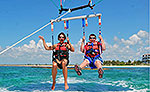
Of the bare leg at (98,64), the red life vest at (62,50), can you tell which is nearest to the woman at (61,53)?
the red life vest at (62,50)

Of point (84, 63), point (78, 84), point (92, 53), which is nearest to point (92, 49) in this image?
point (92, 53)

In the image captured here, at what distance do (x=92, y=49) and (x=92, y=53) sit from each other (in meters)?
0.18

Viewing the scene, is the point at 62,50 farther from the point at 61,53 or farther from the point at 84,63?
the point at 84,63

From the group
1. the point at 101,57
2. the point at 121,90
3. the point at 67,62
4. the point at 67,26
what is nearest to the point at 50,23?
the point at 67,26

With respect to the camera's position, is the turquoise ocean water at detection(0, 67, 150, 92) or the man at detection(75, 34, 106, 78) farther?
the turquoise ocean water at detection(0, 67, 150, 92)

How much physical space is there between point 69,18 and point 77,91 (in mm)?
22611

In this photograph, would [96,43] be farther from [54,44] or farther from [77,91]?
[77,91]

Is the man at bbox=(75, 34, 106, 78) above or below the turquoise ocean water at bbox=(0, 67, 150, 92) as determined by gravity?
above

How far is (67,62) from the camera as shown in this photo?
7.96 meters

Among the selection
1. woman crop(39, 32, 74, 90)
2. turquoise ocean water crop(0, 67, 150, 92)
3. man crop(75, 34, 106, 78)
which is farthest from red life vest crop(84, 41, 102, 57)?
turquoise ocean water crop(0, 67, 150, 92)

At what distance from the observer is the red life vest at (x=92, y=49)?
8.23m

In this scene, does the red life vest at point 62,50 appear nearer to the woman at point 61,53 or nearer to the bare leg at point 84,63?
the woman at point 61,53

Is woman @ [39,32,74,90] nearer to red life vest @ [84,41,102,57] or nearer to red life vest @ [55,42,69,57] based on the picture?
red life vest @ [55,42,69,57]

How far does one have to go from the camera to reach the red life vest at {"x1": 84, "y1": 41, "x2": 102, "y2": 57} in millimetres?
8234
